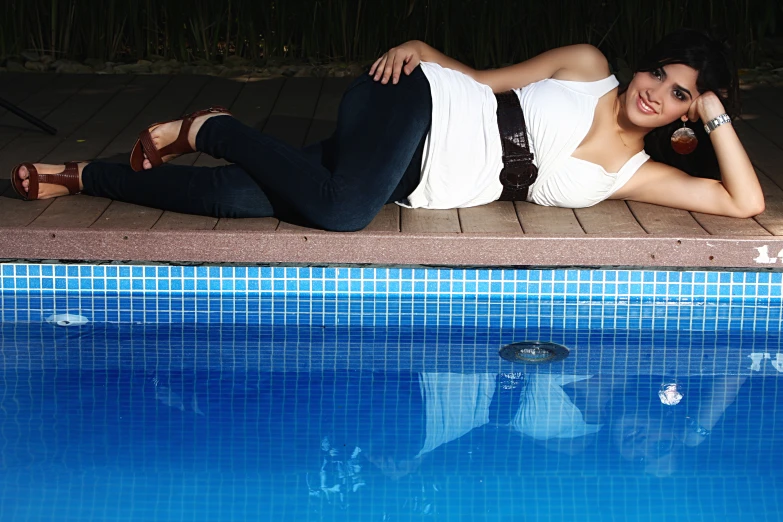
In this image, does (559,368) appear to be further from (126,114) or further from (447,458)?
(126,114)

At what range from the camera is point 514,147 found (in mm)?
2967

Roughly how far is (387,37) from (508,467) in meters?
3.59

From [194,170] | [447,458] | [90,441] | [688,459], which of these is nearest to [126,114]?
[194,170]

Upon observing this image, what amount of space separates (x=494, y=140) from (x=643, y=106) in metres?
0.43

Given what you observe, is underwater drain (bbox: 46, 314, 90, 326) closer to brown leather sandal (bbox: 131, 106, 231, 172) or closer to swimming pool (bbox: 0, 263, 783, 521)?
swimming pool (bbox: 0, 263, 783, 521)

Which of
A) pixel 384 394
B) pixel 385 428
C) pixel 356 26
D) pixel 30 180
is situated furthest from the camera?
pixel 356 26

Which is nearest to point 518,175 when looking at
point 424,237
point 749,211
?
point 424,237

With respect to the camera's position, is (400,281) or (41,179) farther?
(41,179)

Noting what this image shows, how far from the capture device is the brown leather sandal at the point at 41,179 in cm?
311

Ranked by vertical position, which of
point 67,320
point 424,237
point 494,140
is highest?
point 494,140

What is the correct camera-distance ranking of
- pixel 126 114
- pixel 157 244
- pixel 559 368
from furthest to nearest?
pixel 126 114
pixel 157 244
pixel 559 368

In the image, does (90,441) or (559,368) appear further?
(559,368)

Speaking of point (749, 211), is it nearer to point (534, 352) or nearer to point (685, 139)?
point (685, 139)

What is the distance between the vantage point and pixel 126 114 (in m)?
4.28
